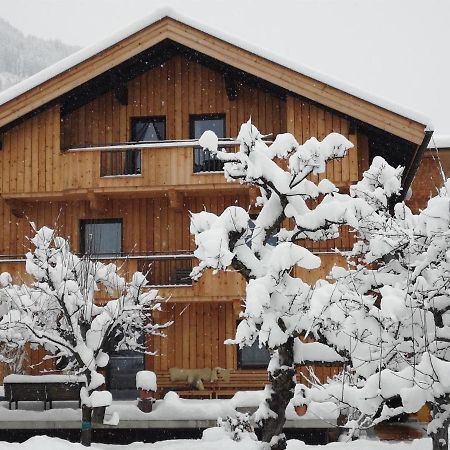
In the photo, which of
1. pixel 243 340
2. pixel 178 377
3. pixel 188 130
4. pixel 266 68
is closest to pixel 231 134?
pixel 188 130

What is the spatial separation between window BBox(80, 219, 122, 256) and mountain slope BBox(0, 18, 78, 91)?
10757 centimetres

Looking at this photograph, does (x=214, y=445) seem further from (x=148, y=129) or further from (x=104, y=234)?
(x=148, y=129)

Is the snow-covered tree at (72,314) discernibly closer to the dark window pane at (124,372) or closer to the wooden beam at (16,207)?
the dark window pane at (124,372)

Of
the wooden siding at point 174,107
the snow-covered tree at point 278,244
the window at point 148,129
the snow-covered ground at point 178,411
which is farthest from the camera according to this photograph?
the window at point 148,129

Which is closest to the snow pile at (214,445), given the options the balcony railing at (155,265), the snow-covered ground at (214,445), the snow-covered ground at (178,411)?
the snow-covered ground at (214,445)

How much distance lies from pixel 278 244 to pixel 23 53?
133801 mm

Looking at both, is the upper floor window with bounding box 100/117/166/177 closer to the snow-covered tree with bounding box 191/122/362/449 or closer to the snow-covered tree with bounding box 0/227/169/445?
the snow-covered tree with bounding box 0/227/169/445

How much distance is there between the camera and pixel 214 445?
41.4ft

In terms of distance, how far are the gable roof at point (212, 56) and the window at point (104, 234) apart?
138 inches

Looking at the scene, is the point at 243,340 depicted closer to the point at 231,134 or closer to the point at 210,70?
the point at 231,134

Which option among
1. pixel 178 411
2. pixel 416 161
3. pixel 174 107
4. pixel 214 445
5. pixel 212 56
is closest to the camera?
pixel 214 445

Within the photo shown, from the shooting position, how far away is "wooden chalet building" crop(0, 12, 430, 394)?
1720cm

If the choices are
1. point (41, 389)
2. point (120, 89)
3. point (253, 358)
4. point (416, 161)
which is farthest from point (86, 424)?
point (416, 161)

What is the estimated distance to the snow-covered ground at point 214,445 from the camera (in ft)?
37.6
